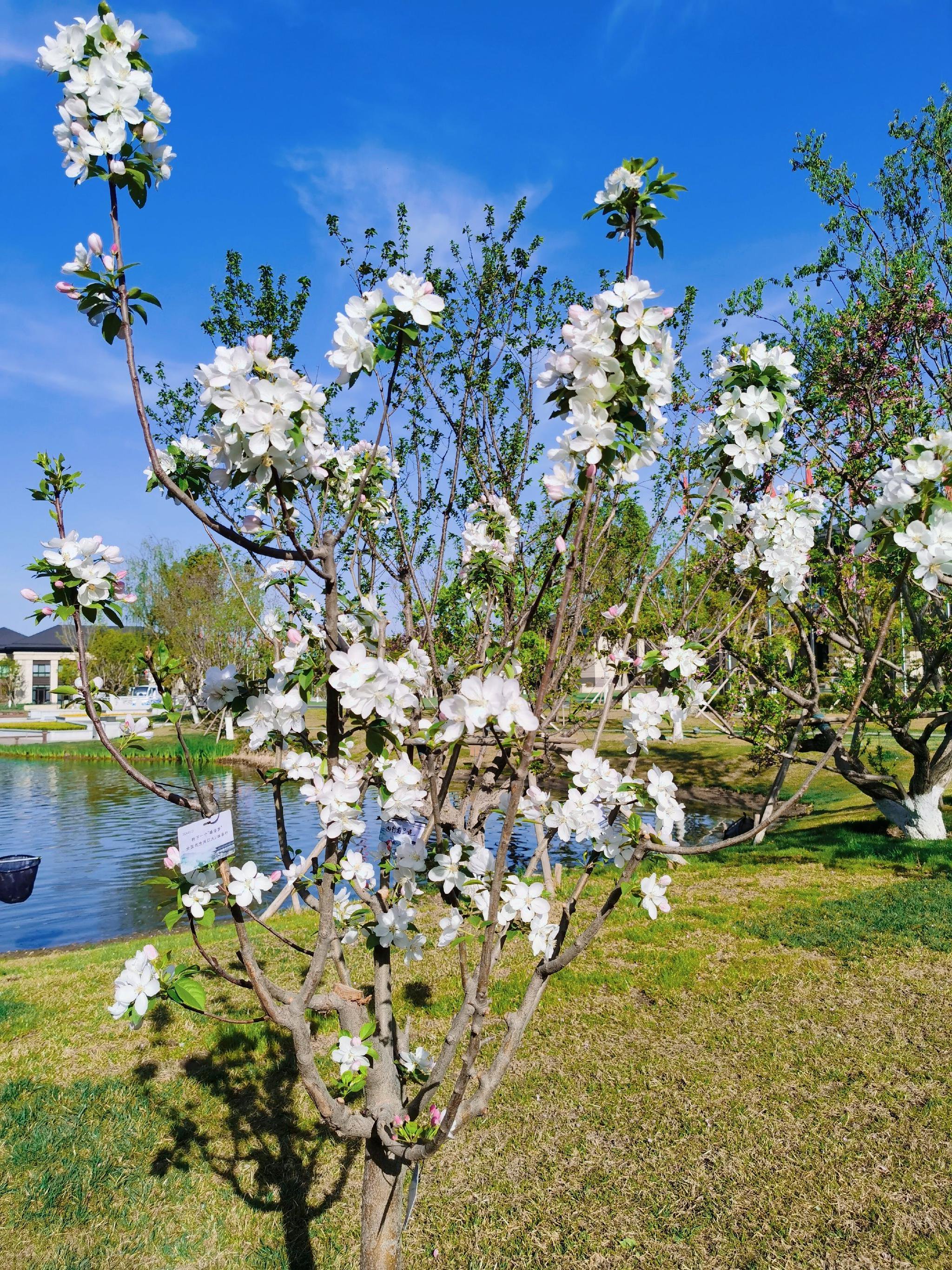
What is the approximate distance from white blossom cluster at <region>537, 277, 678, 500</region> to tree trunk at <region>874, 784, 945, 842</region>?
9.19 metres

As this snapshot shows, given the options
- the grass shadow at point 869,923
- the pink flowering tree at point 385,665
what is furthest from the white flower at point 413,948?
the grass shadow at point 869,923

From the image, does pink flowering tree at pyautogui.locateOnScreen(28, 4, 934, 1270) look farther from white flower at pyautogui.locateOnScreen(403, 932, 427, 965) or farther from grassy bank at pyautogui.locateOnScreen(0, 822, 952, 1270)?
grassy bank at pyautogui.locateOnScreen(0, 822, 952, 1270)

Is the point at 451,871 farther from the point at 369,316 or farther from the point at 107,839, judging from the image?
the point at 107,839

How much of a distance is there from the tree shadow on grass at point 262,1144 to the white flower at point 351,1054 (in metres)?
1.47

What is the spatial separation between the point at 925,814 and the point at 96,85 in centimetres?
1033

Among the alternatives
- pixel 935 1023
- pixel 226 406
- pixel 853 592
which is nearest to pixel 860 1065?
pixel 935 1023

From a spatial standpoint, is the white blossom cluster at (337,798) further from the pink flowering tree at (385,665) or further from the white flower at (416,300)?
the white flower at (416,300)

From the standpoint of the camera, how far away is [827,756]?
242cm

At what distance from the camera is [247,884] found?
6.87ft

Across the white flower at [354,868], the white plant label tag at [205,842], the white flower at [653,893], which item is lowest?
the white flower at [653,893]

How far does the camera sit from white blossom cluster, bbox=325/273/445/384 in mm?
1759

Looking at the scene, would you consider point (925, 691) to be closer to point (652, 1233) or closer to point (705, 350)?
point (705, 350)

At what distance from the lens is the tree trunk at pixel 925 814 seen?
9172mm

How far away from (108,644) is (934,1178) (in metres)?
46.2
